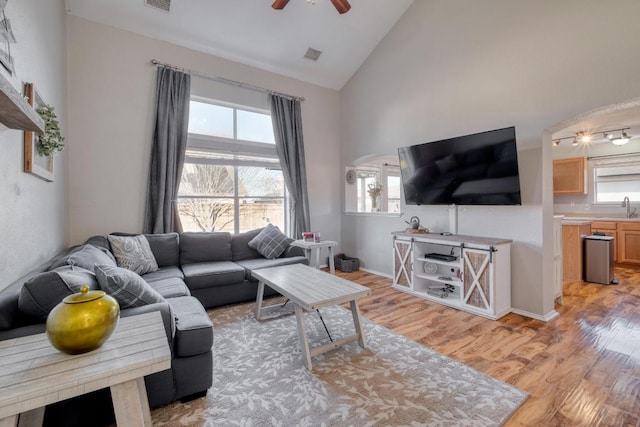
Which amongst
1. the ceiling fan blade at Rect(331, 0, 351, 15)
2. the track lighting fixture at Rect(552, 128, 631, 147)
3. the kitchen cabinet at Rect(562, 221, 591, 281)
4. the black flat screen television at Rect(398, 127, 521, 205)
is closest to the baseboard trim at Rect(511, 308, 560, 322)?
the black flat screen television at Rect(398, 127, 521, 205)

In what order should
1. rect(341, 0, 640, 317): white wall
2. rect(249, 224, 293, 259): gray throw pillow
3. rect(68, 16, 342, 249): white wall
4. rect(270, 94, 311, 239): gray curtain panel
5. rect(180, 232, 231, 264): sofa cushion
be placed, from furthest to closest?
rect(270, 94, 311, 239): gray curtain panel
rect(249, 224, 293, 259): gray throw pillow
rect(180, 232, 231, 264): sofa cushion
rect(68, 16, 342, 249): white wall
rect(341, 0, 640, 317): white wall

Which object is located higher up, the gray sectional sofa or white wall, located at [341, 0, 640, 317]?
white wall, located at [341, 0, 640, 317]

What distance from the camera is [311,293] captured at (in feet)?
7.39

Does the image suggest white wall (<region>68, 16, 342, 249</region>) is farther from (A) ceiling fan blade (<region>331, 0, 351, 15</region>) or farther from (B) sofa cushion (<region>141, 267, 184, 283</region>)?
(A) ceiling fan blade (<region>331, 0, 351, 15</region>)

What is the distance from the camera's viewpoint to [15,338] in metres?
1.25

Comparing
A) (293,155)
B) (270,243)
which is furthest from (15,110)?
(293,155)

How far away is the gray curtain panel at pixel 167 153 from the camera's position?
145 inches

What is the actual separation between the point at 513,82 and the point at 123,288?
3.98 meters

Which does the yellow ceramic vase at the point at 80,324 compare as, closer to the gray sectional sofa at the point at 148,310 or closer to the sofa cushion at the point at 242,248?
the gray sectional sofa at the point at 148,310

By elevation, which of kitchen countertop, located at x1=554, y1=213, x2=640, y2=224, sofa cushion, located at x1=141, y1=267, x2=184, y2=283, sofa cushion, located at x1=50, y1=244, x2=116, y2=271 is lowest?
sofa cushion, located at x1=141, y1=267, x2=184, y2=283

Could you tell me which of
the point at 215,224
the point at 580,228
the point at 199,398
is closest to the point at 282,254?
the point at 215,224

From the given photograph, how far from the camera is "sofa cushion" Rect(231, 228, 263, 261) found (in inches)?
155

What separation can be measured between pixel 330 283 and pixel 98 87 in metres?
3.72

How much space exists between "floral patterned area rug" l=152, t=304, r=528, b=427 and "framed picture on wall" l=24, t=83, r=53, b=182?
183 centimetres
